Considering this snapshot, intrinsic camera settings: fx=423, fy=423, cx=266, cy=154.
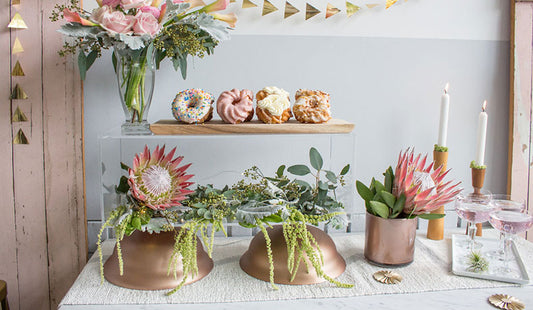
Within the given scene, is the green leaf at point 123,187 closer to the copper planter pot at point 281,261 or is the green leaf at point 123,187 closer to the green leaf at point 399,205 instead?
the copper planter pot at point 281,261

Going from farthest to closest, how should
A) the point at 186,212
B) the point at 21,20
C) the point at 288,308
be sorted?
the point at 21,20
the point at 186,212
the point at 288,308

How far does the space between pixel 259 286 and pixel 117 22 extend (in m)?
0.69

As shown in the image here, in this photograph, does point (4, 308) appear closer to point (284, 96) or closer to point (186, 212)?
point (186, 212)

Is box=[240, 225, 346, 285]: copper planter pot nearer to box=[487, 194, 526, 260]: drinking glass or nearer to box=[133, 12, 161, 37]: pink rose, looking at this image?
box=[487, 194, 526, 260]: drinking glass

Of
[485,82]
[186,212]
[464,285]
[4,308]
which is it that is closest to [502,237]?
[464,285]

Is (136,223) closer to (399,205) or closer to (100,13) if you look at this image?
(100,13)

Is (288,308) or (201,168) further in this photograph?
(201,168)

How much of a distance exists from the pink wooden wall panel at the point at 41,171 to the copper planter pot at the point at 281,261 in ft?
1.91

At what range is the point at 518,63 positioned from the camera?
140 centimetres

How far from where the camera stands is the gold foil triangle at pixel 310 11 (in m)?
1.32

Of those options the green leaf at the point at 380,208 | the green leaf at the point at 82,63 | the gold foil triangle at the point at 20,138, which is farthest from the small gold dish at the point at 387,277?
the gold foil triangle at the point at 20,138

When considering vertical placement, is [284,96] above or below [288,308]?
above

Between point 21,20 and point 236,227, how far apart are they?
884 millimetres

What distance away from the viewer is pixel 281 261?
3.38 ft
